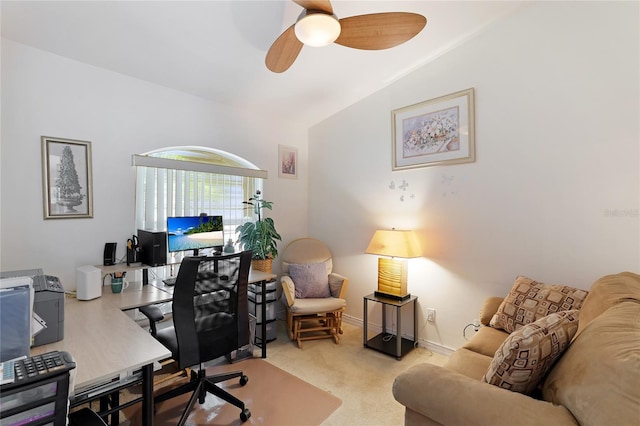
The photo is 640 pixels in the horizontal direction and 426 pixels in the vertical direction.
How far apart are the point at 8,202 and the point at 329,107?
2974 millimetres

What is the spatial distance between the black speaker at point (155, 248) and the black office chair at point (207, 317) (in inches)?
23.5

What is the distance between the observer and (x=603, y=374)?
1011mm

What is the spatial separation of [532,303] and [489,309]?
328mm

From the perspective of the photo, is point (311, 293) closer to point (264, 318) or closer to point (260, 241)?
point (264, 318)

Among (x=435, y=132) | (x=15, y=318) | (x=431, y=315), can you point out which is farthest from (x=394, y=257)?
(x=15, y=318)

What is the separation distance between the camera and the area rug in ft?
6.36

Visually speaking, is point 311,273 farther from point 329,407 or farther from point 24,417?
point 24,417

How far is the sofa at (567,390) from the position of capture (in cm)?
95

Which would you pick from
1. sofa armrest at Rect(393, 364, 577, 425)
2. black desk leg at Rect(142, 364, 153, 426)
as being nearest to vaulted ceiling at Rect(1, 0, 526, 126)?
black desk leg at Rect(142, 364, 153, 426)

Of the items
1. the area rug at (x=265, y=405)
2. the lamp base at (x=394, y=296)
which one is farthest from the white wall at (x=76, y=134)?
the lamp base at (x=394, y=296)

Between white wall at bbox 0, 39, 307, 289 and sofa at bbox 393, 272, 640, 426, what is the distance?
2.47 m

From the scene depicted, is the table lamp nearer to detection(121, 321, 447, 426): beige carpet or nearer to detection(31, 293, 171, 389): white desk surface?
detection(121, 321, 447, 426): beige carpet

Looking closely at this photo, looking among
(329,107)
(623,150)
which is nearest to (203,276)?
(329,107)

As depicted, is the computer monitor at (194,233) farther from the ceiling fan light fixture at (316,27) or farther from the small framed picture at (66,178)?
the ceiling fan light fixture at (316,27)
